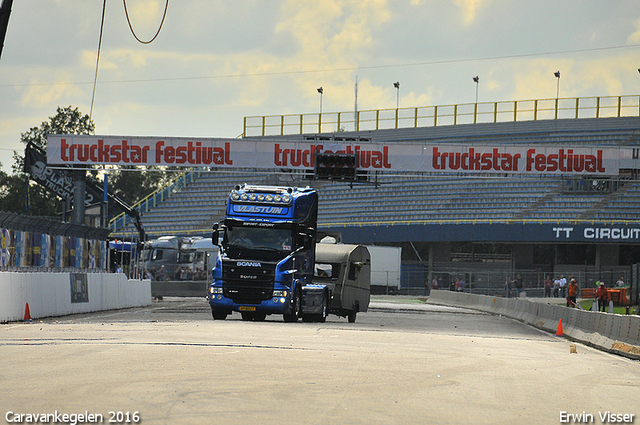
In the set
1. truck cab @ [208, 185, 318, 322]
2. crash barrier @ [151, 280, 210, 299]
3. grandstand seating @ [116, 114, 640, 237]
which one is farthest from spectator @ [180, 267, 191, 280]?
truck cab @ [208, 185, 318, 322]

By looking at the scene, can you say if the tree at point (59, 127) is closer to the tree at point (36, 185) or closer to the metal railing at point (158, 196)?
the tree at point (36, 185)

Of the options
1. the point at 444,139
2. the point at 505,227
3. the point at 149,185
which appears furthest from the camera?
the point at 149,185

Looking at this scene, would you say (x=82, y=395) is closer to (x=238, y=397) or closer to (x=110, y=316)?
(x=238, y=397)

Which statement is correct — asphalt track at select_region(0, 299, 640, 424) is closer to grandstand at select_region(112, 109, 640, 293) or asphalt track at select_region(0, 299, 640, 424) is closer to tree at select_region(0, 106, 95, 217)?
grandstand at select_region(112, 109, 640, 293)

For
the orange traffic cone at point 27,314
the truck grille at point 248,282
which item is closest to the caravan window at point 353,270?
the truck grille at point 248,282

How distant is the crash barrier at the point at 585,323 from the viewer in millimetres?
18047

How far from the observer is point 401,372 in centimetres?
1197

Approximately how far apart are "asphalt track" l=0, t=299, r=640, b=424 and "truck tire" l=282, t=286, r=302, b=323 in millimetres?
5516

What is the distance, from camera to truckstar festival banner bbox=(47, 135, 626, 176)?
139 feet

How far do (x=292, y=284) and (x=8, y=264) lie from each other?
768 cm

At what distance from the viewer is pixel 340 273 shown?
26047 millimetres

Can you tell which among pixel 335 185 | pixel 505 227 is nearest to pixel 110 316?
pixel 505 227

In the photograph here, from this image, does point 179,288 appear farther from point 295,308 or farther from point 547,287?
point 295,308

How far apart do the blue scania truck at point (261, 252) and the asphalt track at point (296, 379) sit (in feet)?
16.6
